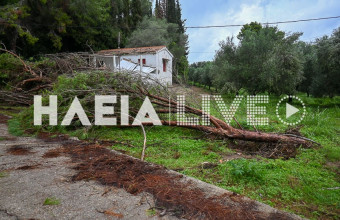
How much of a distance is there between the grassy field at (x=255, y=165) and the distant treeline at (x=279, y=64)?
6760mm

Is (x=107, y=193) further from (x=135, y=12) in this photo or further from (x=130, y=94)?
(x=135, y=12)

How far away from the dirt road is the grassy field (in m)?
0.37

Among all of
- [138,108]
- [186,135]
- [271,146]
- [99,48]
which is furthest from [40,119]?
[99,48]

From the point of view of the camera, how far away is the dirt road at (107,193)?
6.97ft

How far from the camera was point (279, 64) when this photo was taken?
12.2 meters

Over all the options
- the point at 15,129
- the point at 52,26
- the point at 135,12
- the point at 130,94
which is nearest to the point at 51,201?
the point at 130,94

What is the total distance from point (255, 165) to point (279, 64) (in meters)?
10.7

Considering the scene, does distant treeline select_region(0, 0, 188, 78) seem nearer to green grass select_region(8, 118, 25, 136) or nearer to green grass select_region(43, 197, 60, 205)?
green grass select_region(8, 118, 25, 136)

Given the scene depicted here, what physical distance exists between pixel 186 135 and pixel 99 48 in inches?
773

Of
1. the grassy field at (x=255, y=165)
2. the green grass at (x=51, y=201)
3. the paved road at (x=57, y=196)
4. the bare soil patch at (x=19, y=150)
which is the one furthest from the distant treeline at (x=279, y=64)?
the green grass at (x=51, y=201)

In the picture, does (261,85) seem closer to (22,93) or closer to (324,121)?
(324,121)

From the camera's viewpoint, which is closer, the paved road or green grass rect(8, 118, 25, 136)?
the paved road

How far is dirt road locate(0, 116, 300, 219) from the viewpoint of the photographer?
2.12 m

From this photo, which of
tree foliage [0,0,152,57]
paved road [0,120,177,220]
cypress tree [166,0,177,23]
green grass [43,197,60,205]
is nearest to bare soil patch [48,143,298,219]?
paved road [0,120,177,220]
